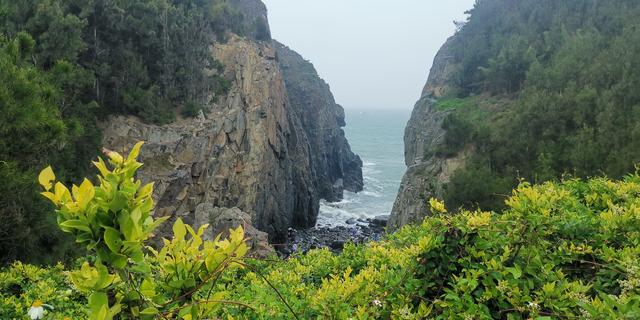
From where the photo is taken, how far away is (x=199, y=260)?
1.93 m

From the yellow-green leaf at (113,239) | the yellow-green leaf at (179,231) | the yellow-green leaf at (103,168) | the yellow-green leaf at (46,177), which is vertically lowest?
the yellow-green leaf at (179,231)

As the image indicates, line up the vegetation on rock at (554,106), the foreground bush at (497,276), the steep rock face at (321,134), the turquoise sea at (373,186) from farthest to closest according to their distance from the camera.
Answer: the steep rock face at (321,134)
the turquoise sea at (373,186)
the vegetation on rock at (554,106)
the foreground bush at (497,276)

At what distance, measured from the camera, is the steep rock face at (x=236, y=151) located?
2300cm

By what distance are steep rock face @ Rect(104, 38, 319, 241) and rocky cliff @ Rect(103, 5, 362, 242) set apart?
5 cm

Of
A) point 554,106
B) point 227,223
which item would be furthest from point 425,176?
point 227,223

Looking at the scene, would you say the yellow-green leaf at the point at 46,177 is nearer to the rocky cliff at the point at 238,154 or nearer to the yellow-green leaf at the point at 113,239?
the yellow-green leaf at the point at 113,239

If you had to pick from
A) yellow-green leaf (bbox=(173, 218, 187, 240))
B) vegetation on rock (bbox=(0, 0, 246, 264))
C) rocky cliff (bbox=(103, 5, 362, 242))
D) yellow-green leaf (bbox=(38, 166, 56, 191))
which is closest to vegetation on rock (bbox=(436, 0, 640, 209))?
rocky cliff (bbox=(103, 5, 362, 242))

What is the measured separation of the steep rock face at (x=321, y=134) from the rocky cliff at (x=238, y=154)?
9.04 meters

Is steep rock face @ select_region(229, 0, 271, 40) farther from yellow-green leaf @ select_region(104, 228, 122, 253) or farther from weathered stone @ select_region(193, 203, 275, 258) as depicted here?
yellow-green leaf @ select_region(104, 228, 122, 253)

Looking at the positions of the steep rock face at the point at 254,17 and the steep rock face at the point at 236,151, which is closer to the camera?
the steep rock face at the point at 236,151

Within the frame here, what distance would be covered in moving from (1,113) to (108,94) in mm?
15634

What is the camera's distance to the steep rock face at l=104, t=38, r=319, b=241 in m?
23.0

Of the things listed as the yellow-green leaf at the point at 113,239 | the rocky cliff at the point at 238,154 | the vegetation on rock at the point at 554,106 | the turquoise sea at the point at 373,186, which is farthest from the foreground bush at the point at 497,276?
the turquoise sea at the point at 373,186

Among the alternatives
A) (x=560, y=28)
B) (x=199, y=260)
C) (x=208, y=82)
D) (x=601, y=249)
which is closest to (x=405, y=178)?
(x=208, y=82)
